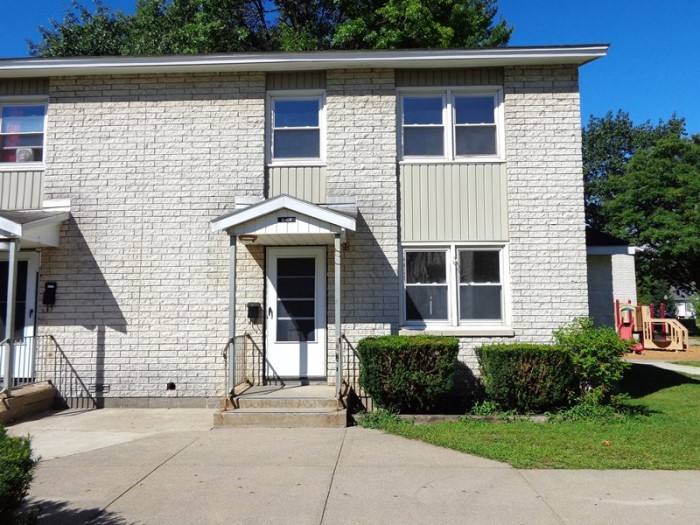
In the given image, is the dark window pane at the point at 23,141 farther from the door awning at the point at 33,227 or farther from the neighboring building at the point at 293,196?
the door awning at the point at 33,227

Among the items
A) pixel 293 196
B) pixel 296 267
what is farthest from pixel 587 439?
pixel 293 196

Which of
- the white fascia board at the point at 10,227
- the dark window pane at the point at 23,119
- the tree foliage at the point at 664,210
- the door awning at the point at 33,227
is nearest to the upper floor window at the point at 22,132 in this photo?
the dark window pane at the point at 23,119

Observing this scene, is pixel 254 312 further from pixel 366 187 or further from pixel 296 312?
pixel 366 187

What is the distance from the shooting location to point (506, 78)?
9742 mm


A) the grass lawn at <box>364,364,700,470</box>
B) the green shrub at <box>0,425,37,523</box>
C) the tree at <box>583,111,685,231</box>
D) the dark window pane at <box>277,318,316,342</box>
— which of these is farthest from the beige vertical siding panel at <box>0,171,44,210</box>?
the tree at <box>583,111,685,231</box>

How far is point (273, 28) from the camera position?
2139cm

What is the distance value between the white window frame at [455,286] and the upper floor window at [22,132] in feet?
22.3

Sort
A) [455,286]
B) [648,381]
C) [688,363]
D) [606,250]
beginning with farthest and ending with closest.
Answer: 1. [688,363]
2. [648,381]
3. [606,250]
4. [455,286]

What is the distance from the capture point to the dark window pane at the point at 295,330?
9523 mm

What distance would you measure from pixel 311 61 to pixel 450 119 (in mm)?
2600

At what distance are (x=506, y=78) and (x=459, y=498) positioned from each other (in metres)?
7.33

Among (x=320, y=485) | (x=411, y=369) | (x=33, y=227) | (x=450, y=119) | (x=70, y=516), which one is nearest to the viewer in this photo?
(x=70, y=516)

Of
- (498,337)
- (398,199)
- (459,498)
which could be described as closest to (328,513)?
(459,498)

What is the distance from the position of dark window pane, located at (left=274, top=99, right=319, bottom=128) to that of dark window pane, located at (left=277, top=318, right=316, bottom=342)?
3448mm
